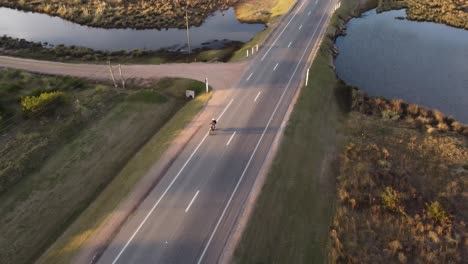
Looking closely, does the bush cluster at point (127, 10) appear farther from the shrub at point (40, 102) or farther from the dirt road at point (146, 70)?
the shrub at point (40, 102)

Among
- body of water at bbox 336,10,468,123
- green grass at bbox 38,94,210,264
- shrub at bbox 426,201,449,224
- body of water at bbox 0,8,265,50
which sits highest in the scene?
body of water at bbox 0,8,265,50

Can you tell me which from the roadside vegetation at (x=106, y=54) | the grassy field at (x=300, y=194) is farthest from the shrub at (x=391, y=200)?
the roadside vegetation at (x=106, y=54)

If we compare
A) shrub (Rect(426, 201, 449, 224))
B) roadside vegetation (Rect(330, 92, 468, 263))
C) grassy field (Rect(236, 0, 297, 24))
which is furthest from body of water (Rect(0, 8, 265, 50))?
shrub (Rect(426, 201, 449, 224))

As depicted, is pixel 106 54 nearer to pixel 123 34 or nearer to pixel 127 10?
pixel 123 34

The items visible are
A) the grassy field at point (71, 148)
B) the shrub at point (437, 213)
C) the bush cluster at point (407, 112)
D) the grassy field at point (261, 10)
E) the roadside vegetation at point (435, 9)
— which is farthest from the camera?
the roadside vegetation at point (435, 9)

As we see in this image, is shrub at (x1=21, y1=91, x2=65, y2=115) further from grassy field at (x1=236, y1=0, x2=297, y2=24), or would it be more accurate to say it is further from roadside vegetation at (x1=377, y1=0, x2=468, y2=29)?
roadside vegetation at (x1=377, y1=0, x2=468, y2=29)

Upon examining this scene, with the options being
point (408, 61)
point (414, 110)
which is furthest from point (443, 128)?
point (408, 61)

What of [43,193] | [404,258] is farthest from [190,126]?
Result: [404,258]
